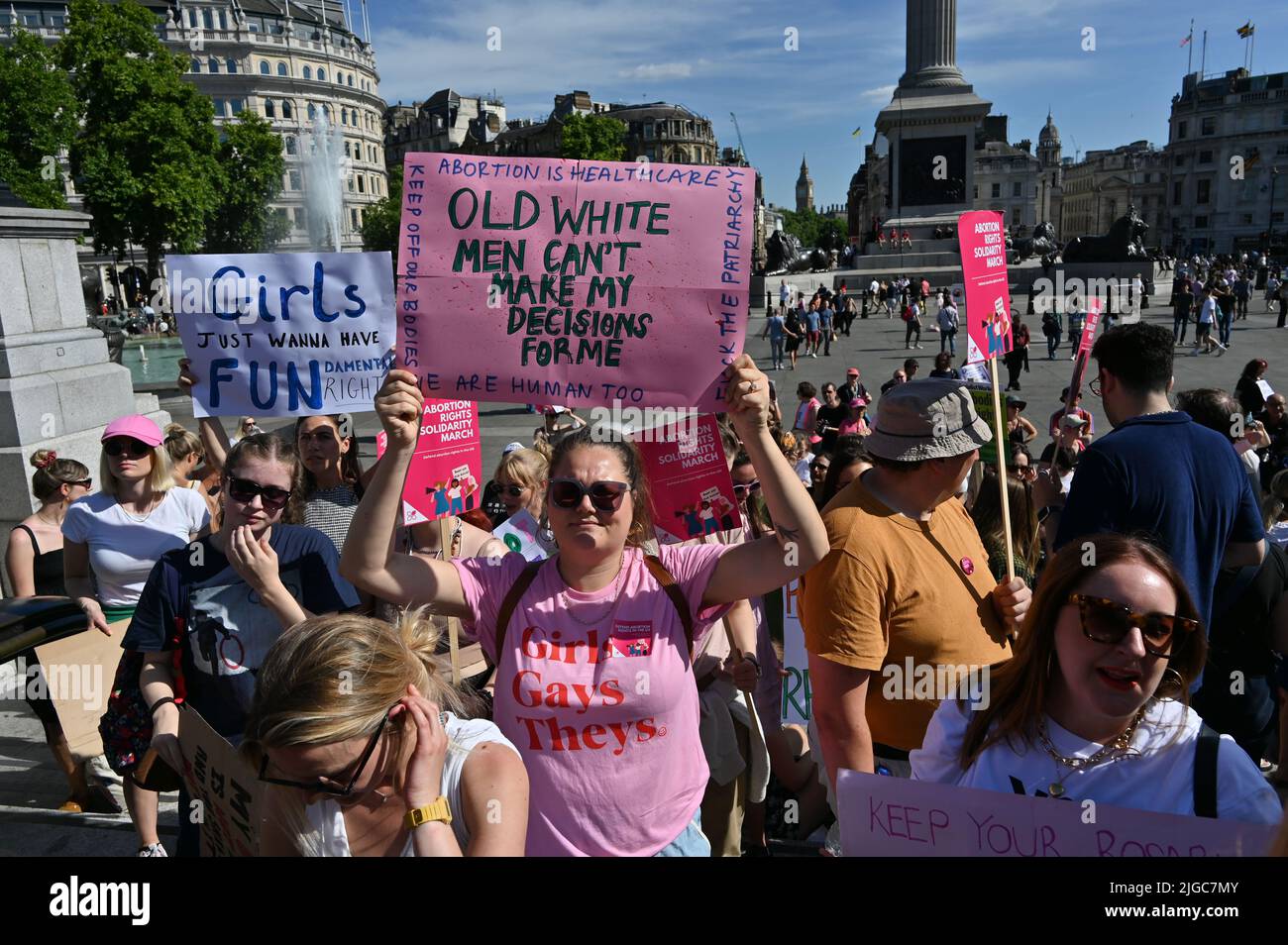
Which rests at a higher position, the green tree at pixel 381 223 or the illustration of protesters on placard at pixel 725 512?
the green tree at pixel 381 223

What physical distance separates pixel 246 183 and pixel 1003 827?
6407 centimetres

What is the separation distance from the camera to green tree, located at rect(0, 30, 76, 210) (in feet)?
126

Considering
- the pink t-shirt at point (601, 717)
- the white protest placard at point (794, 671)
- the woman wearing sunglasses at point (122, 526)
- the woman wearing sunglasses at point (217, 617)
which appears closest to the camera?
the pink t-shirt at point (601, 717)

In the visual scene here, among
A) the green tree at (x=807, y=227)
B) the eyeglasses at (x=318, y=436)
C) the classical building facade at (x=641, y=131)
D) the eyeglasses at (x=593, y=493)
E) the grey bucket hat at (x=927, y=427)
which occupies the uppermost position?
the classical building facade at (x=641, y=131)

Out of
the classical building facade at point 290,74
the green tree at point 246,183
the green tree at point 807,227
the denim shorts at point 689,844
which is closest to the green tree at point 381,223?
the classical building facade at point 290,74

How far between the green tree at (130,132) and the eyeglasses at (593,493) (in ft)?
160

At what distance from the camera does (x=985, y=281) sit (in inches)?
160

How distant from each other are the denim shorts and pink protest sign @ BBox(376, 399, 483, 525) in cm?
200

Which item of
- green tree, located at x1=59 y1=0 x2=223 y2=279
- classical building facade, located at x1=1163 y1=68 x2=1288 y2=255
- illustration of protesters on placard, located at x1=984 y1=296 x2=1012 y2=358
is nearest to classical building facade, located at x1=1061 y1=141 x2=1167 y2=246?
classical building facade, located at x1=1163 y1=68 x2=1288 y2=255

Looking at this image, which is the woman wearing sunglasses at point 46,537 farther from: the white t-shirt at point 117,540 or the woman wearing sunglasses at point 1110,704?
Answer: the woman wearing sunglasses at point 1110,704

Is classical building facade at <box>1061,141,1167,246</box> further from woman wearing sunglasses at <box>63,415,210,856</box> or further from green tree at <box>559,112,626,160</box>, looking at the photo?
woman wearing sunglasses at <box>63,415,210,856</box>

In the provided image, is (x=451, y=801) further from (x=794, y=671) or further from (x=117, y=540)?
(x=117, y=540)

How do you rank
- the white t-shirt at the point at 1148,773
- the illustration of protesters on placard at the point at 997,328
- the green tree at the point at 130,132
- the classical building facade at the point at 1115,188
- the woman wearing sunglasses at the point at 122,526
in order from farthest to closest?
1. the classical building facade at the point at 1115,188
2. the green tree at the point at 130,132
3. the woman wearing sunglasses at the point at 122,526
4. the illustration of protesters on placard at the point at 997,328
5. the white t-shirt at the point at 1148,773

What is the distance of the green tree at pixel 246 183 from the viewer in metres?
55.7
